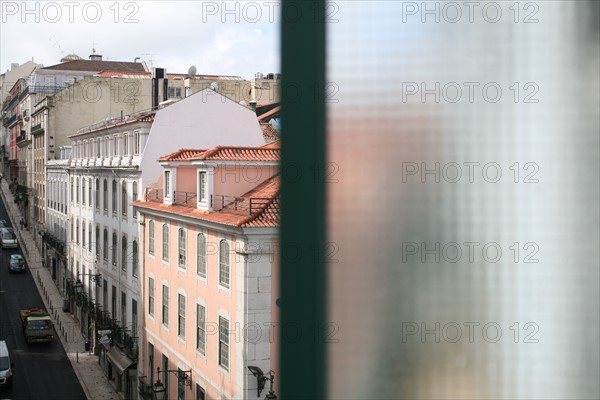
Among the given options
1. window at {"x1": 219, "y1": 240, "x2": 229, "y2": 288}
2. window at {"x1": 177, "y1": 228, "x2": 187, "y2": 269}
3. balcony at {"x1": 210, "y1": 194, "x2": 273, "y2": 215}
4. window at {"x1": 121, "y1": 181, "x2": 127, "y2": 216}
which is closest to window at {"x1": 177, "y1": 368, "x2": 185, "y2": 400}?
window at {"x1": 177, "y1": 228, "x2": 187, "y2": 269}

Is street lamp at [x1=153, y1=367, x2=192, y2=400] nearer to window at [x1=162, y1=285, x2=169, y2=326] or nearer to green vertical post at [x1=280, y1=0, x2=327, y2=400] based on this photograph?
window at [x1=162, y1=285, x2=169, y2=326]

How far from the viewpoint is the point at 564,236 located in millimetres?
841

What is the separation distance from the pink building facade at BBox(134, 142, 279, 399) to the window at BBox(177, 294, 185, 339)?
0.03ft

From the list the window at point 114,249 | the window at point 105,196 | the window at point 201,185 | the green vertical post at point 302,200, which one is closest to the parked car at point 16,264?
the window at point 105,196

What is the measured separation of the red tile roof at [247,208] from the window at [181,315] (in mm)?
859

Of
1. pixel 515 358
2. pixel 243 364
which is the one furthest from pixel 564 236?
pixel 243 364

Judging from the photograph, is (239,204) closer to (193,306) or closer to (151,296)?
(193,306)

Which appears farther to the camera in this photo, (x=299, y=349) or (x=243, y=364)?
(x=243, y=364)

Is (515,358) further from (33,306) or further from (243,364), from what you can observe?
(33,306)

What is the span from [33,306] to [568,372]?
15.0 m

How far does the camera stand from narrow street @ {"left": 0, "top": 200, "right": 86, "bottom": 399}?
9.67 metres

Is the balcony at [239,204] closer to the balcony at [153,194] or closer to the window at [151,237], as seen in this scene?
the window at [151,237]

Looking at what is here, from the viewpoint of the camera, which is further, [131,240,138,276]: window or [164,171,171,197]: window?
[131,240,138,276]: window

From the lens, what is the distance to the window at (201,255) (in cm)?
674
